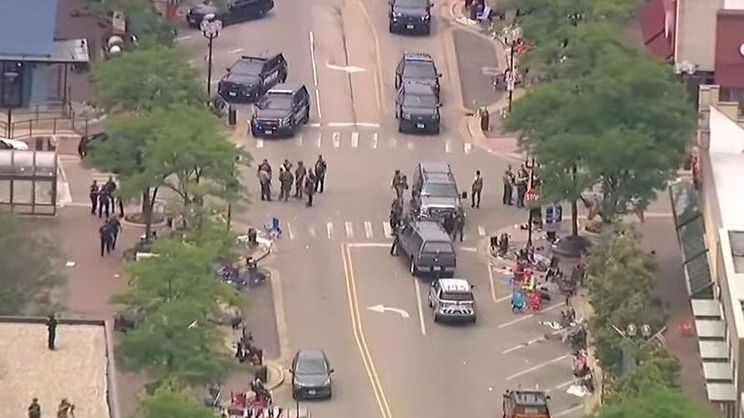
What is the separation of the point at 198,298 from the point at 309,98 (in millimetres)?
37386

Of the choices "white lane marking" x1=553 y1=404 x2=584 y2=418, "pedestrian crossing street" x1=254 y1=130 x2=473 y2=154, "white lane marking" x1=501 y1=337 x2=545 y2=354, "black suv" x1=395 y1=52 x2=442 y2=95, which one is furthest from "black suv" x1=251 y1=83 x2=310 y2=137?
"white lane marking" x1=553 y1=404 x2=584 y2=418

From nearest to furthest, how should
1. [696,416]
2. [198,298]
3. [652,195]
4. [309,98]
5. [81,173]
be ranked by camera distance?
[696,416] < [198,298] < [652,195] < [81,173] < [309,98]

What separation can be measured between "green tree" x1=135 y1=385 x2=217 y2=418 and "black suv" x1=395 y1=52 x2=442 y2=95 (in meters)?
47.4

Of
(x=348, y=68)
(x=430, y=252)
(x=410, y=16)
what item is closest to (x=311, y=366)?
(x=430, y=252)

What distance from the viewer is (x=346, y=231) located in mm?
136625

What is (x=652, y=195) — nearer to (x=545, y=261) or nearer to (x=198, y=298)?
(x=545, y=261)

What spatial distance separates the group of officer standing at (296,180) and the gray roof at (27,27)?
616 inches

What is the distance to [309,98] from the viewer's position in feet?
497

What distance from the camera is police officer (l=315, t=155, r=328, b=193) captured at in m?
140

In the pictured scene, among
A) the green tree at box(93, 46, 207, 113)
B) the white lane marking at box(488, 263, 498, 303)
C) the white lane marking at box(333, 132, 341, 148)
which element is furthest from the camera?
the white lane marking at box(333, 132, 341, 148)

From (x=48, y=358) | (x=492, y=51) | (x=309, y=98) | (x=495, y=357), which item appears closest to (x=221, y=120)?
(x=309, y=98)

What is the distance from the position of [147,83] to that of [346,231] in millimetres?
10637

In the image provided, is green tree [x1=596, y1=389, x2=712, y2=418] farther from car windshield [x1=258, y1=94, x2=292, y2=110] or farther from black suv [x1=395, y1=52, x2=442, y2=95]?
black suv [x1=395, y1=52, x2=442, y2=95]

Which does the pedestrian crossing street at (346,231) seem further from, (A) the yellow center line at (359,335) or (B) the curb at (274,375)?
(B) the curb at (274,375)
